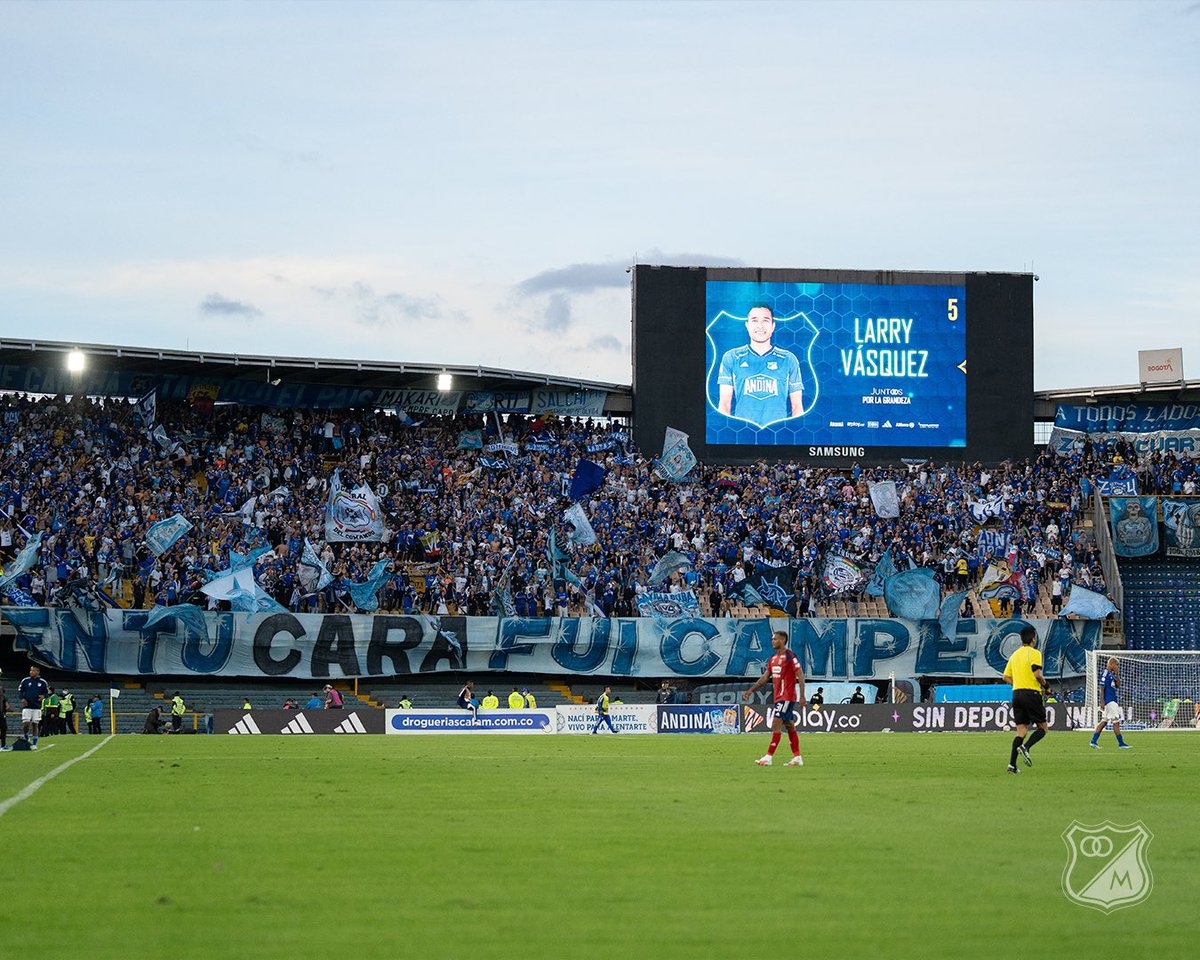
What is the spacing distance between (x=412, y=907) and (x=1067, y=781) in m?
12.1

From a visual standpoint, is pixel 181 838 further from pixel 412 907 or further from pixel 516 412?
pixel 516 412

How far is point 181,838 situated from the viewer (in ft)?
40.5

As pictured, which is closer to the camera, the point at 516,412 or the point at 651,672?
the point at 651,672

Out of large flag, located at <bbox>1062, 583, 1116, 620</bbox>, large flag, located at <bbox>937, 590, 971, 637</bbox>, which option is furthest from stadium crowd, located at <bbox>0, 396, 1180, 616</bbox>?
large flag, located at <bbox>937, 590, 971, 637</bbox>

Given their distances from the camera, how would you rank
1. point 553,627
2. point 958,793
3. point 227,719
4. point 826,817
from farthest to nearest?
point 553,627
point 227,719
point 958,793
point 826,817

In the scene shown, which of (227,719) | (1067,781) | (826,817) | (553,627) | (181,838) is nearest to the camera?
(181,838)

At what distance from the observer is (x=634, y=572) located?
173 feet

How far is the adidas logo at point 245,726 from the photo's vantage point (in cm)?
3897

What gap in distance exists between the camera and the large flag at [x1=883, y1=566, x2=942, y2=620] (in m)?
51.5

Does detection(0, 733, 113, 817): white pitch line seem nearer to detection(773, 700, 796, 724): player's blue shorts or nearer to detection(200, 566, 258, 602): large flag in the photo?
detection(773, 700, 796, 724): player's blue shorts

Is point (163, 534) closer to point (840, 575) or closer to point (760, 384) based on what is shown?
point (840, 575)

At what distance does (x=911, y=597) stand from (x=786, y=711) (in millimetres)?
31456

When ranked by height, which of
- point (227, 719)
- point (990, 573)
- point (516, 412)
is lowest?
point (227, 719)

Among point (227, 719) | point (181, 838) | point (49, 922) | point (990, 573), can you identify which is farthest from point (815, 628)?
point (49, 922)
